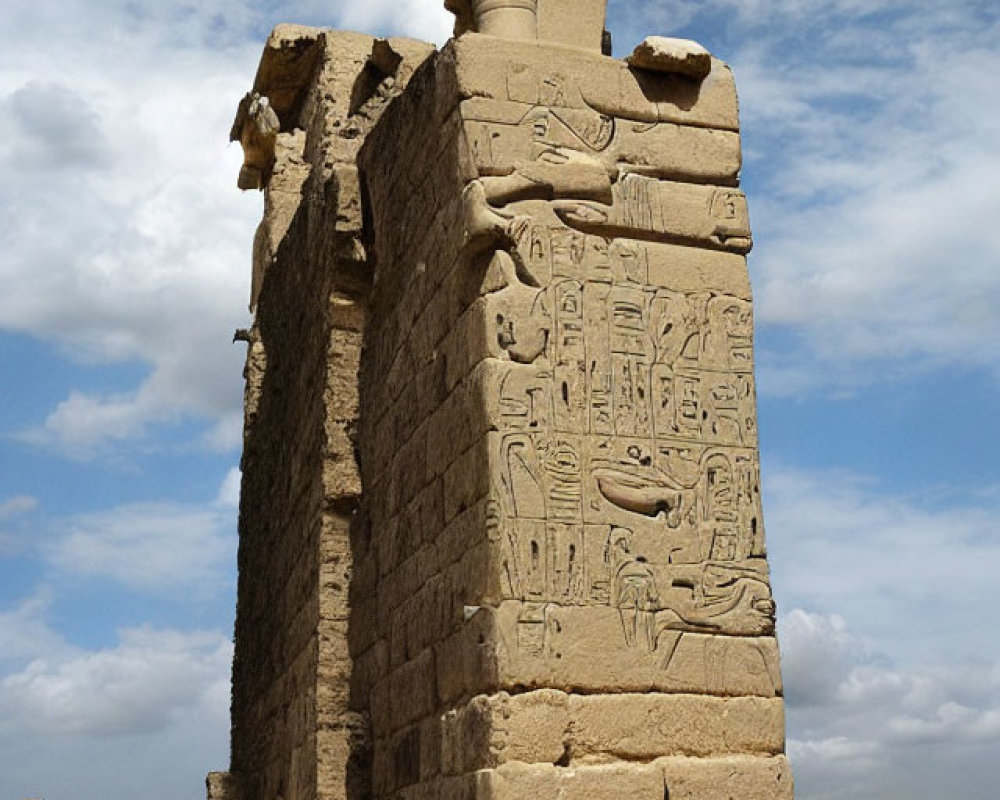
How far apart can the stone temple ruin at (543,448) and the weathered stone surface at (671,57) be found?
0.01m

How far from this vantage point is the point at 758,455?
491cm

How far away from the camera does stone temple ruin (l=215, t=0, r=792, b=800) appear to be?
443cm

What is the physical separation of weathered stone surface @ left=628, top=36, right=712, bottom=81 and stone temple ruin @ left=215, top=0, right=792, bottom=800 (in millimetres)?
12

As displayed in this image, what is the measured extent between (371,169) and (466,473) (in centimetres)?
201

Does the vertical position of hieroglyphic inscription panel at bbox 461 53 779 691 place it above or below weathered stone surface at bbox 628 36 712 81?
below

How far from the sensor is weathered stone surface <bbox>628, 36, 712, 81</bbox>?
5215 mm

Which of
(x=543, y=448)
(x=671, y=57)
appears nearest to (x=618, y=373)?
(x=543, y=448)

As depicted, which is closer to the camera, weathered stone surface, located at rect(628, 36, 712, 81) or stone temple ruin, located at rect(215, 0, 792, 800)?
stone temple ruin, located at rect(215, 0, 792, 800)

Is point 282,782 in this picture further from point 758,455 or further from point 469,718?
point 758,455

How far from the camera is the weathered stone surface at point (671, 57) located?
521 centimetres

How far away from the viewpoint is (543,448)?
15.1 feet

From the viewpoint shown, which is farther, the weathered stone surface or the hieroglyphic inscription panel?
the weathered stone surface

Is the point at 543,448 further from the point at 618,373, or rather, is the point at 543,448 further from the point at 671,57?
the point at 671,57

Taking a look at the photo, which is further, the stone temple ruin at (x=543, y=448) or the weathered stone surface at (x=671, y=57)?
the weathered stone surface at (x=671, y=57)
